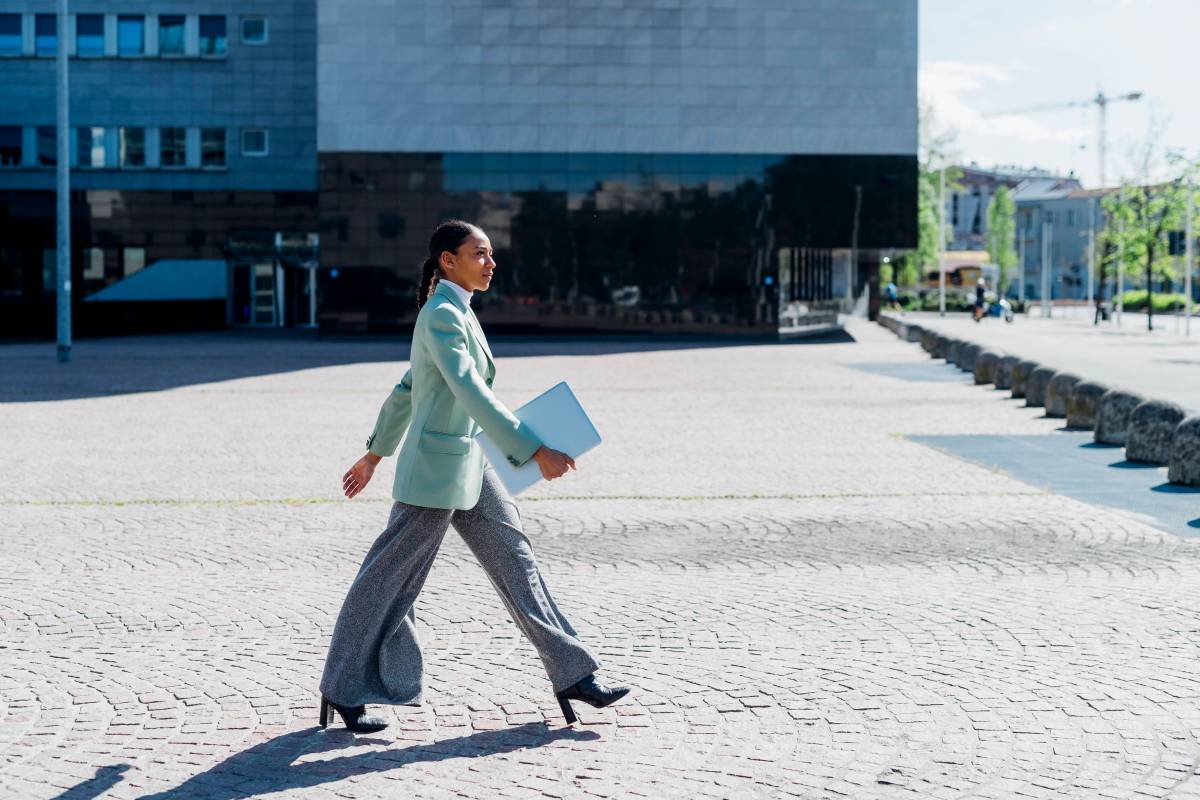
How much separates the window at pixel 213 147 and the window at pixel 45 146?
5.45 meters

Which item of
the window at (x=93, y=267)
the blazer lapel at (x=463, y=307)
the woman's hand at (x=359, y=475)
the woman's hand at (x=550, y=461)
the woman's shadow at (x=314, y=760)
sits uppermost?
the window at (x=93, y=267)

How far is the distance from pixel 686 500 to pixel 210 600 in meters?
5.03

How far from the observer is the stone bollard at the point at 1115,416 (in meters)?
16.7

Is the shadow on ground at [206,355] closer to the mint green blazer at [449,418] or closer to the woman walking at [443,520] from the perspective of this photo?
the woman walking at [443,520]

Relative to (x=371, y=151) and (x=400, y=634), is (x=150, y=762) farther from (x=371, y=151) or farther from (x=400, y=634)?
(x=371, y=151)

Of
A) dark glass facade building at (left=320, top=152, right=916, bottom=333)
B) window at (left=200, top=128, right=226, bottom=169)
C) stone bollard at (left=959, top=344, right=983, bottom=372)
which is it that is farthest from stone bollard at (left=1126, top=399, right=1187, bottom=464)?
window at (left=200, top=128, right=226, bottom=169)

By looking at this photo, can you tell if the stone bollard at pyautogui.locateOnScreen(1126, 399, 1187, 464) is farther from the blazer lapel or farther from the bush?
the bush

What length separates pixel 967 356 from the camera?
102 feet

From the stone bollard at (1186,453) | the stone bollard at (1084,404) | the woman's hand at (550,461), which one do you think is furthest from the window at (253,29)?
the woman's hand at (550,461)

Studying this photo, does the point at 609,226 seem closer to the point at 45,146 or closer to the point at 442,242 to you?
the point at 45,146

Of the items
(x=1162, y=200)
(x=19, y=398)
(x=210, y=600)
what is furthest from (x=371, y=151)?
(x=210, y=600)

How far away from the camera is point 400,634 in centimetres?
589

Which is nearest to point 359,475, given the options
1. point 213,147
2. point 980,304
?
point 213,147

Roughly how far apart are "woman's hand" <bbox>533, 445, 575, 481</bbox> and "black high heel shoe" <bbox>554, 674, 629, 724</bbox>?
799mm
